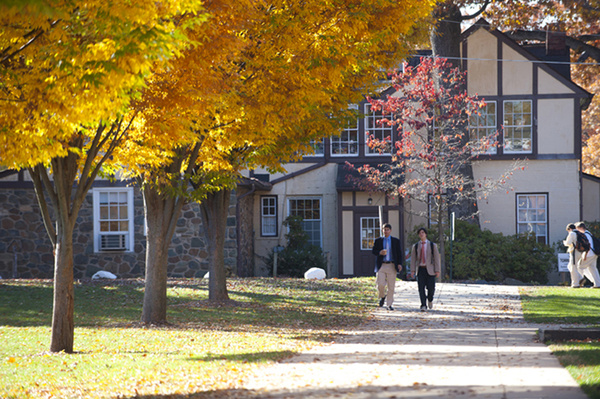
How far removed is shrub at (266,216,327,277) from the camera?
23562 mm

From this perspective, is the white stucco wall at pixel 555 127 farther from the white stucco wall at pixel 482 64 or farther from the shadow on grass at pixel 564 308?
the shadow on grass at pixel 564 308

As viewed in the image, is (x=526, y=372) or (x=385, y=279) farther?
(x=385, y=279)

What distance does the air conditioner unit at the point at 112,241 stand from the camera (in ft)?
73.8

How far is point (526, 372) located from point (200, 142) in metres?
6.47

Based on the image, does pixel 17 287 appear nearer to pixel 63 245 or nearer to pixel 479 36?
pixel 63 245

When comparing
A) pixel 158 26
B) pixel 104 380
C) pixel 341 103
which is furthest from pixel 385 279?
pixel 158 26

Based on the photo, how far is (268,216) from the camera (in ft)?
83.4

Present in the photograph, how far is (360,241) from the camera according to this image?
24703 millimetres

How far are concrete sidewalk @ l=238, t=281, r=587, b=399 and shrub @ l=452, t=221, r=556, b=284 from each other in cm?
840

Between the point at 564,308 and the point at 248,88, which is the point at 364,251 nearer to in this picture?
the point at 564,308

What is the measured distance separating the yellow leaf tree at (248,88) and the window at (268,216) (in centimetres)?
1176

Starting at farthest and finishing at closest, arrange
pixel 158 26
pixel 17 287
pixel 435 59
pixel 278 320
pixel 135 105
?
pixel 435 59, pixel 17 287, pixel 278 320, pixel 135 105, pixel 158 26

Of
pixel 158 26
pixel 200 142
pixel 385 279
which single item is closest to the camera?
pixel 158 26

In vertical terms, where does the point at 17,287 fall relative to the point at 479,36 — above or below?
below
